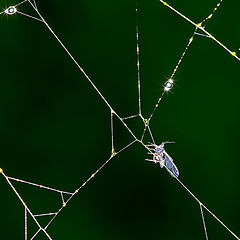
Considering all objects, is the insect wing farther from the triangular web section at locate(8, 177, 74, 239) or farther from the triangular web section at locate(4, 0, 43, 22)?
the triangular web section at locate(4, 0, 43, 22)

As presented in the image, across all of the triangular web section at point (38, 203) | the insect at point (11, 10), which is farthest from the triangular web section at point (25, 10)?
the triangular web section at point (38, 203)

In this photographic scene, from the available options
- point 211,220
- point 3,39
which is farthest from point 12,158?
point 211,220

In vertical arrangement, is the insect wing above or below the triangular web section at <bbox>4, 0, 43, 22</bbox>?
below

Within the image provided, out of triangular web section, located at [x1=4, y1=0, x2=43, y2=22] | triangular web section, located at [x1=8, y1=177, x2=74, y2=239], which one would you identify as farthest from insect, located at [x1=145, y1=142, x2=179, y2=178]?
triangular web section, located at [x1=4, y1=0, x2=43, y2=22]

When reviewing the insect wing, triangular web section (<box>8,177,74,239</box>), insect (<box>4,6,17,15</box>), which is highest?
insect (<box>4,6,17,15</box>)

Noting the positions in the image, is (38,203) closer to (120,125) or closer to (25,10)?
(120,125)

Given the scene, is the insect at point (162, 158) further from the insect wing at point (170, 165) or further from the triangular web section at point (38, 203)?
the triangular web section at point (38, 203)

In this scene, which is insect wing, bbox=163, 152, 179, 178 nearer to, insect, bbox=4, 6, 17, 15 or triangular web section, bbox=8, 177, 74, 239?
triangular web section, bbox=8, 177, 74, 239

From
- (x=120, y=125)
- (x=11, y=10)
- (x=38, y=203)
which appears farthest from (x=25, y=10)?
(x=38, y=203)
